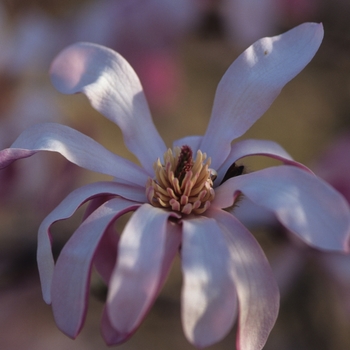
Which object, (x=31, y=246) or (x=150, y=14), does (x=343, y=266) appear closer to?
(x=31, y=246)

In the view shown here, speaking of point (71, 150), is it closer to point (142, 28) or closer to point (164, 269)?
point (164, 269)

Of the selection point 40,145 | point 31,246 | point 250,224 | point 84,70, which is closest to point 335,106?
point 250,224

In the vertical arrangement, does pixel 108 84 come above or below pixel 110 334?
above

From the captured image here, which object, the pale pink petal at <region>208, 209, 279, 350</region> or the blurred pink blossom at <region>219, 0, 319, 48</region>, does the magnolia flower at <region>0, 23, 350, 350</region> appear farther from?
the blurred pink blossom at <region>219, 0, 319, 48</region>

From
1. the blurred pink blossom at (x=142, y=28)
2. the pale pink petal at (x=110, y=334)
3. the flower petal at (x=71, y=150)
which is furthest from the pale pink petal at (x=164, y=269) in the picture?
the blurred pink blossom at (x=142, y=28)

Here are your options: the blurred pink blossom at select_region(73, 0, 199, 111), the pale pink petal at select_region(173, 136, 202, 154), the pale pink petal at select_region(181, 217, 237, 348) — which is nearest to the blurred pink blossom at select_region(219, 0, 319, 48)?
the blurred pink blossom at select_region(73, 0, 199, 111)

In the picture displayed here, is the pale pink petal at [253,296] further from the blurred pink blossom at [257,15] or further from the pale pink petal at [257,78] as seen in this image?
the blurred pink blossom at [257,15]

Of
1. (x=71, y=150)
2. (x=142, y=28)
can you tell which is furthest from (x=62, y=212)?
(x=142, y=28)

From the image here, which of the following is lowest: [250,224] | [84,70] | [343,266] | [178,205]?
[343,266]
